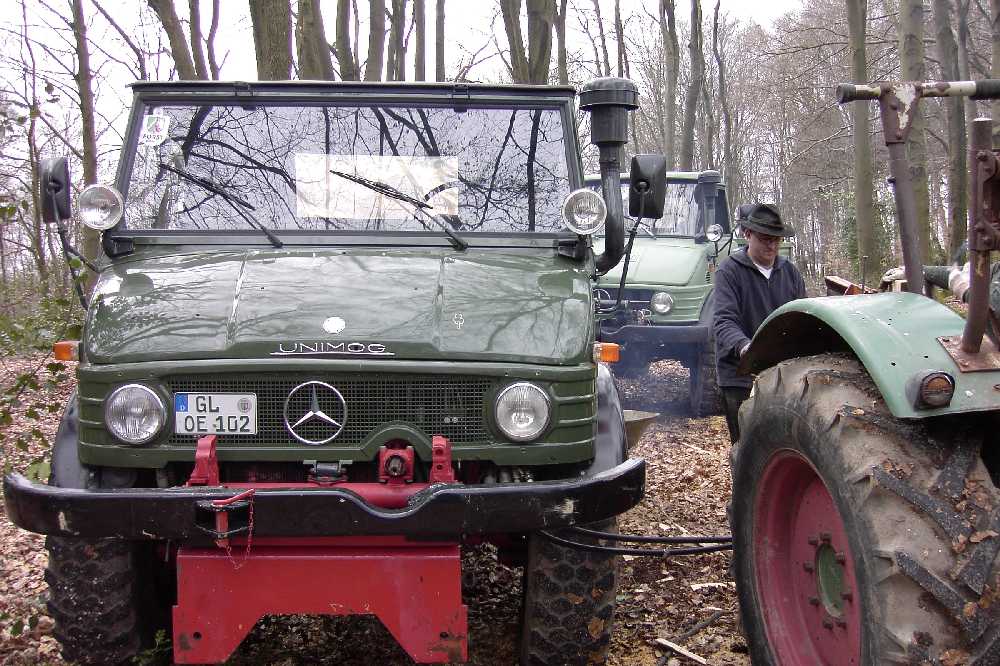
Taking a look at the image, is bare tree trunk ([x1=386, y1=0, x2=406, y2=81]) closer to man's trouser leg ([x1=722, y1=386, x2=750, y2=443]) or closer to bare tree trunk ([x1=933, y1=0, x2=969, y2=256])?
bare tree trunk ([x1=933, y1=0, x2=969, y2=256])

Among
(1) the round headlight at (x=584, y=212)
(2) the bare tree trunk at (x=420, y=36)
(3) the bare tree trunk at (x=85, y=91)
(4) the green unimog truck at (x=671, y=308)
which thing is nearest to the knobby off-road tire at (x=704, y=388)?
(4) the green unimog truck at (x=671, y=308)

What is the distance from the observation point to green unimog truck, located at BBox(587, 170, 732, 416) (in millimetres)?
9383

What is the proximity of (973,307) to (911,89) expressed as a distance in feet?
2.95

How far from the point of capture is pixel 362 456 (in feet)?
11.5

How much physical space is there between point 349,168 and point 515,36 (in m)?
12.2

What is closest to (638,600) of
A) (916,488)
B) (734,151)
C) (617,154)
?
(617,154)

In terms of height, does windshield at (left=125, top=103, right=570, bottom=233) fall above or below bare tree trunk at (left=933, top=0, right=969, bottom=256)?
below

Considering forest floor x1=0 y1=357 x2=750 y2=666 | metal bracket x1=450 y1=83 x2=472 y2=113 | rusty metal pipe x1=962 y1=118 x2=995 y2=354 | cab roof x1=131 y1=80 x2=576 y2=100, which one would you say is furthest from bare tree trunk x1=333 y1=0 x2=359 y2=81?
rusty metal pipe x1=962 y1=118 x2=995 y2=354

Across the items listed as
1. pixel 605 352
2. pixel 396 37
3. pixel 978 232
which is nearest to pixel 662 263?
pixel 605 352

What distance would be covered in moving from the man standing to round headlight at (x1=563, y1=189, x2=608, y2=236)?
3.80 ft

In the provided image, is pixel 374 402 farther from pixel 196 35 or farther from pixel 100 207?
pixel 196 35

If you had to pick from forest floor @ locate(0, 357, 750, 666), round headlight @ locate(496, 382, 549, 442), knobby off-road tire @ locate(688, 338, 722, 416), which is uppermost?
round headlight @ locate(496, 382, 549, 442)

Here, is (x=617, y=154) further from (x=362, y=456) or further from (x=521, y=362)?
(x=362, y=456)

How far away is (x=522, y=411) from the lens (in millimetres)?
3547
